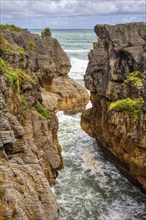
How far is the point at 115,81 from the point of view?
29.8 meters

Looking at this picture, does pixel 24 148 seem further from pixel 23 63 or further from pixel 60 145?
pixel 60 145

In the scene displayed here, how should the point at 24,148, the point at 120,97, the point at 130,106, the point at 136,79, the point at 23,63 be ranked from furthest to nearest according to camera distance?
1. the point at 120,97
2. the point at 136,79
3. the point at 23,63
4. the point at 130,106
5. the point at 24,148

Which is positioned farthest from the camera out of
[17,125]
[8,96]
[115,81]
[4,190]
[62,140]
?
[62,140]

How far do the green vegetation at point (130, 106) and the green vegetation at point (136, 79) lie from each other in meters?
1.47

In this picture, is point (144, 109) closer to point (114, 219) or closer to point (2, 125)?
point (114, 219)

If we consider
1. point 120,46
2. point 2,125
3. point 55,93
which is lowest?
point 55,93

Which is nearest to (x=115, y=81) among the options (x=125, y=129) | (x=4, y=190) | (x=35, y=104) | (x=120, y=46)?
(x=120, y=46)

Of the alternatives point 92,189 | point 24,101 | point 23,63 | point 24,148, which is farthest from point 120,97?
point 24,148

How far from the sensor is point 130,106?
2484 cm

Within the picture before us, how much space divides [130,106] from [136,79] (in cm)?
325

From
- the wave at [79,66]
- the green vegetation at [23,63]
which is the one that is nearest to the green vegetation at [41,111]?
the green vegetation at [23,63]

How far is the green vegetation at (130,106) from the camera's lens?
79.5ft

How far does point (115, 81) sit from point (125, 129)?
19.9ft

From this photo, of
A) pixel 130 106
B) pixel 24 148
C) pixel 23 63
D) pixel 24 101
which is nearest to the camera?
pixel 24 148
